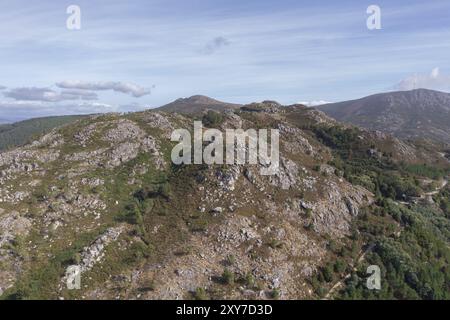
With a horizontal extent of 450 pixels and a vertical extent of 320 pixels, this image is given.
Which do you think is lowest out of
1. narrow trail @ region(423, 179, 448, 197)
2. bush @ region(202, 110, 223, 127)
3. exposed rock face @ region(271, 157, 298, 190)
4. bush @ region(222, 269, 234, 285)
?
bush @ region(222, 269, 234, 285)

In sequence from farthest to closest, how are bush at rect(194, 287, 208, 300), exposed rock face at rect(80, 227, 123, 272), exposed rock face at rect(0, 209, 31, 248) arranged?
1. exposed rock face at rect(0, 209, 31, 248)
2. exposed rock face at rect(80, 227, 123, 272)
3. bush at rect(194, 287, 208, 300)

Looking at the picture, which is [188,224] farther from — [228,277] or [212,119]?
[212,119]

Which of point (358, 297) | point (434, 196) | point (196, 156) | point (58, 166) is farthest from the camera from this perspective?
point (434, 196)

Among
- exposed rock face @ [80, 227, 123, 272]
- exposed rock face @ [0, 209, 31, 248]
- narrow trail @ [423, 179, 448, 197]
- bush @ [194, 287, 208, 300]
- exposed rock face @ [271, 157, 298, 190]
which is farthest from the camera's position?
narrow trail @ [423, 179, 448, 197]

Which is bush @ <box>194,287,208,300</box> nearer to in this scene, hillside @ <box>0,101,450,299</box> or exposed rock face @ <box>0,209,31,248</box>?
hillside @ <box>0,101,450,299</box>

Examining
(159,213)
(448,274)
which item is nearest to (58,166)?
(159,213)

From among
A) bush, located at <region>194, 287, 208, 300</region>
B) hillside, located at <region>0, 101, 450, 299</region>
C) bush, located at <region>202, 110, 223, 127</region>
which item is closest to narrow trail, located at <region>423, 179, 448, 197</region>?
hillside, located at <region>0, 101, 450, 299</region>

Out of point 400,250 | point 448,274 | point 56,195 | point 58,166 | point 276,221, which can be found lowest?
point 448,274
